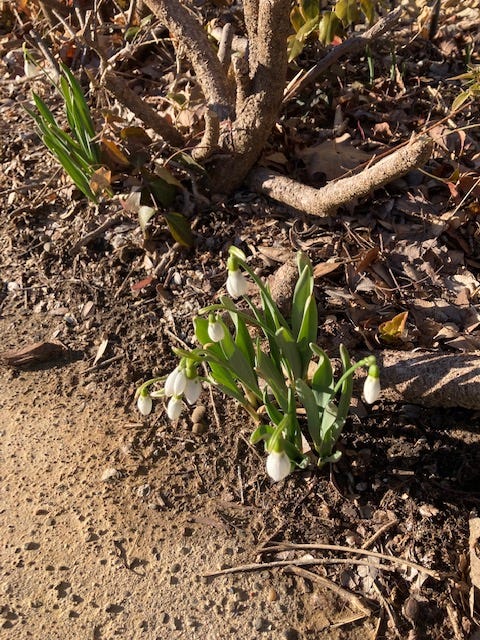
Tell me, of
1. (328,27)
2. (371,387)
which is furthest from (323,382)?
Result: (328,27)

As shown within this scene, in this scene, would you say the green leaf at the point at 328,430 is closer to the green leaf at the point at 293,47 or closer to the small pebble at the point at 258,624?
the small pebble at the point at 258,624

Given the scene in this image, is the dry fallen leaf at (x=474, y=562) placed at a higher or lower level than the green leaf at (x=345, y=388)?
lower

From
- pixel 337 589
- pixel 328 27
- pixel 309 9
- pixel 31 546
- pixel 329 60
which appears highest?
pixel 309 9

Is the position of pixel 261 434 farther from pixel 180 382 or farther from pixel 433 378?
pixel 433 378

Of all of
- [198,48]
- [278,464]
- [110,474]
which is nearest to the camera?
[278,464]

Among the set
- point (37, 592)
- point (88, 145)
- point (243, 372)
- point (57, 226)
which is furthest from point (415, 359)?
point (57, 226)

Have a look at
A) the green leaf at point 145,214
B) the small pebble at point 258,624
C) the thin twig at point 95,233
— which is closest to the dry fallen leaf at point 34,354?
the thin twig at point 95,233
